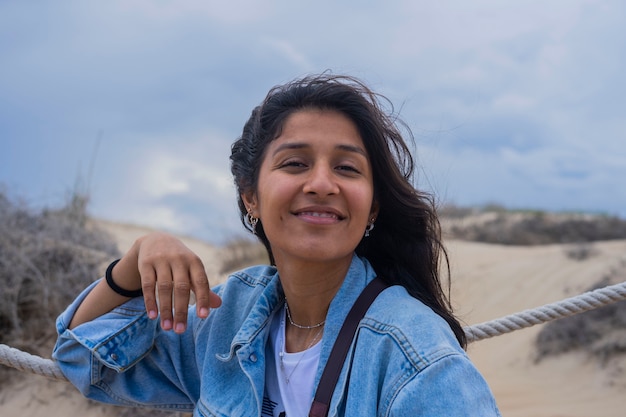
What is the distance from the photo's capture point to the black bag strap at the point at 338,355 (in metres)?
1.85

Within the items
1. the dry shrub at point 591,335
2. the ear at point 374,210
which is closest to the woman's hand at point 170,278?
the ear at point 374,210

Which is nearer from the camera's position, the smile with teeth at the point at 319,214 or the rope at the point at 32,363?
the smile with teeth at the point at 319,214

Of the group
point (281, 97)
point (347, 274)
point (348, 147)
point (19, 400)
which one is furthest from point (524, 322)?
point (19, 400)

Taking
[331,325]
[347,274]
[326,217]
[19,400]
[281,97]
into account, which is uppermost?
[281,97]

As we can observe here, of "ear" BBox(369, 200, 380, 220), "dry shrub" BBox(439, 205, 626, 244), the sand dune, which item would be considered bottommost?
the sand dune

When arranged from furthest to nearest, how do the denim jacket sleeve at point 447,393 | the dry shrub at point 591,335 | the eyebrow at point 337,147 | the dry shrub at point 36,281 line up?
1. the dry shrub at point 591,335
2. the dry shrub at point 36,281
3. the eyebrow at point 337,147
4. the denim jacket sleeve at point 447,393

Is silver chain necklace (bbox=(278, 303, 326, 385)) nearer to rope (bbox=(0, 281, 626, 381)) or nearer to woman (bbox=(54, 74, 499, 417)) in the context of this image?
woman (bbox=(54, 74, 499, 417))

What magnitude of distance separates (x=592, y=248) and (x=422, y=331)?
9.59m

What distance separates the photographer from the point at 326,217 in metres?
2.05

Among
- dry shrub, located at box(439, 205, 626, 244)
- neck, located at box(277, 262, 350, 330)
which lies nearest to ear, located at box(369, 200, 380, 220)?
neck, located at box(277, 262, 350, 330)

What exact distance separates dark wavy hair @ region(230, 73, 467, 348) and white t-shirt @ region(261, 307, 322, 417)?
40 cm

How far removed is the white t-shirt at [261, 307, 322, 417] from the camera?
205 cm

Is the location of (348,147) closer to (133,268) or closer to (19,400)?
(133,268)

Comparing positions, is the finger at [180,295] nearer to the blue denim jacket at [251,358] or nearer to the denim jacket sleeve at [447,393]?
the blue denim jacket at [251,358]
